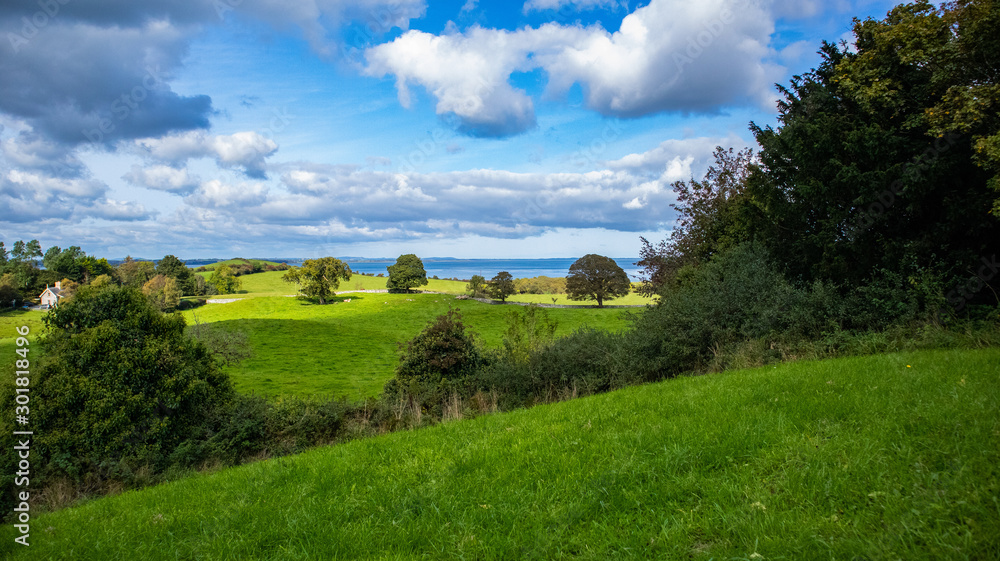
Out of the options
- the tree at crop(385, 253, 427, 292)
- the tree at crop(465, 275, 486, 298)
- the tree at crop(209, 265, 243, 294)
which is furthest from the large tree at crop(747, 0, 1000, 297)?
the tree at crop(209, 265, 243, 294)

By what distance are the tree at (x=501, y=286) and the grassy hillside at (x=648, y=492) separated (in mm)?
60136

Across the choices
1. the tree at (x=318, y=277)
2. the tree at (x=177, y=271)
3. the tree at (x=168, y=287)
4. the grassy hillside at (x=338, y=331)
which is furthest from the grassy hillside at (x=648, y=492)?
the tree at (x=177, y=271)

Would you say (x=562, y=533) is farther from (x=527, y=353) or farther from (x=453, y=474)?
(x=527, y=353)

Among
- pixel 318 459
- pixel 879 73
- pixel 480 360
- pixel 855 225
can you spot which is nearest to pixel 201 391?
pixel 318 459

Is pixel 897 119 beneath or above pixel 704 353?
above

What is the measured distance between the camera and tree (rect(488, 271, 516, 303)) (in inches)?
2653

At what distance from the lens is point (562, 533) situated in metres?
4.04

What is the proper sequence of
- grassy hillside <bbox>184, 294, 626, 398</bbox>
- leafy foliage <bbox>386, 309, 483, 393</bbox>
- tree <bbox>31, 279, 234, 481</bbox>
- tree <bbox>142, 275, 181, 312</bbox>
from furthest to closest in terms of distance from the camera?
tree <bbox>142, 275, 181, 312</bbox> → grassy hillside <bbox>184, 294, 626, 398</bbox> → leafy foliage <bbox>386, 309, 483, 393</bbox> → tree <bbox>31, 279, 234, 481</bbox>

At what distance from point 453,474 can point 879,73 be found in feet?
47.8

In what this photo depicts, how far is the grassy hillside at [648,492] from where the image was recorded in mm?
3475

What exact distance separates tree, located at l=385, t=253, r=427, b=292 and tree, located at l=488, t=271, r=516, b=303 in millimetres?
16276

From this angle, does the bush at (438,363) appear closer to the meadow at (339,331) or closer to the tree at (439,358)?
the tree at (439,358)

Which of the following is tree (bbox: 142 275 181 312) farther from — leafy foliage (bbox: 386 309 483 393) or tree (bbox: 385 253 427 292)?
leafy foliage (bbox: 386 309 483 393)

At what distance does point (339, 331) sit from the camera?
45812mm
